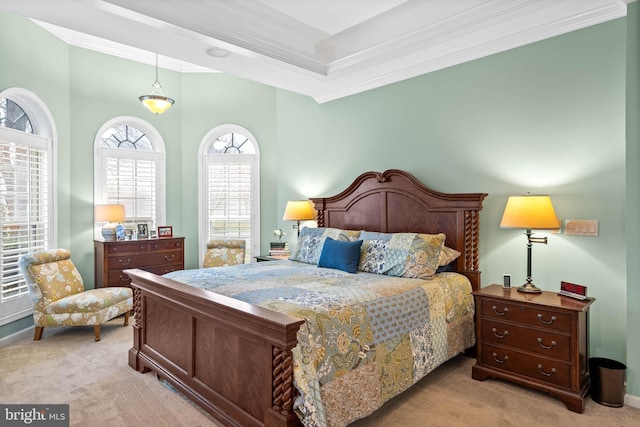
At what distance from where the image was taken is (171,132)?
5828mm

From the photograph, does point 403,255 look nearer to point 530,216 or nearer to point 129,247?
point 530,216

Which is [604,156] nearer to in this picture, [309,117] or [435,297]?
[435,297]

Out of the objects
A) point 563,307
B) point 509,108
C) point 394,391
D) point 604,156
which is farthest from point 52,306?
point 604,156

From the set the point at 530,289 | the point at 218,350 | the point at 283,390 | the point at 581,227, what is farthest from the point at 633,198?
A: the point at 218,350

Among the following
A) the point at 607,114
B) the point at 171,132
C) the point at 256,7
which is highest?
the point at 256,7

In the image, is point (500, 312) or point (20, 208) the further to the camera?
point (20, 208)

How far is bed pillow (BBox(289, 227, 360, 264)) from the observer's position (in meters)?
3.90

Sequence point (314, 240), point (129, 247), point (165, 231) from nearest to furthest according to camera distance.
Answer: point (314, 240), point (129, 247), point (165, 231)

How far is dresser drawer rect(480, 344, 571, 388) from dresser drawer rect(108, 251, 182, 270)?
4097mm

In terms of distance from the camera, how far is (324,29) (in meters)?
3.94

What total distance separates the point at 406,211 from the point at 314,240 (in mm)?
993

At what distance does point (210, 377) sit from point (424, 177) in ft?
8.94

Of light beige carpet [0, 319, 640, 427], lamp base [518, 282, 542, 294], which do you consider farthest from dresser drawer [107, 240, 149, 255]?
lamp base [518, 282, 542, 294]

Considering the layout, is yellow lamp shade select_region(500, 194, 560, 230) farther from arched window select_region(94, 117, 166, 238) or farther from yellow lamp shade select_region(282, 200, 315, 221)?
arched window select_region(94, 117, 166, 238)
